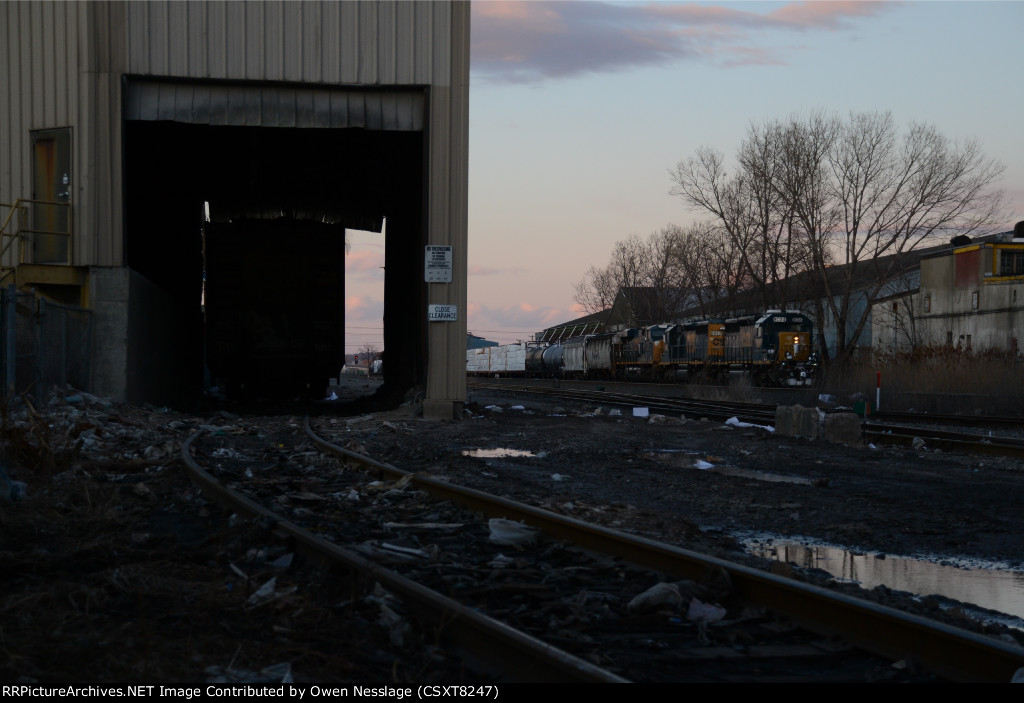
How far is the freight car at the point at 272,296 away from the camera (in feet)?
78.8

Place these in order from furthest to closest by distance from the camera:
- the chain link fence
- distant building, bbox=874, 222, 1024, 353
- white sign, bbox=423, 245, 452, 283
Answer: distant building, bbox=874, 222, 1024, 353 → white sign, bbox=423, 245, 452, 283 → the chain link fence

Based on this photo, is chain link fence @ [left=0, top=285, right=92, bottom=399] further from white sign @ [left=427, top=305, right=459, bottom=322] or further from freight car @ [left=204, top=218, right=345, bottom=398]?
freight car @ [left=204, top=218, right=345, bottom=398]

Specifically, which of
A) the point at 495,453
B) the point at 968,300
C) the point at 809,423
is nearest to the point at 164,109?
the point at 495,453

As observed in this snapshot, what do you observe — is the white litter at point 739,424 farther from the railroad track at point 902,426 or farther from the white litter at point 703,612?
the white litter at point 703,612

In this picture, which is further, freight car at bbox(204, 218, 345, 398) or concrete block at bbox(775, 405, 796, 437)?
freight car at bbox(204, 218, 345, 398)

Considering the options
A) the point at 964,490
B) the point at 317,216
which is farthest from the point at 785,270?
the point at 964,490

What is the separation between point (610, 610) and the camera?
4367mm

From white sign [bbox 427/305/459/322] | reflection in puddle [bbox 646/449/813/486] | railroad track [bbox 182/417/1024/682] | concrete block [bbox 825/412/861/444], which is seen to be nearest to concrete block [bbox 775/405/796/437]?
concrete block [bbox 825/412/861/444]

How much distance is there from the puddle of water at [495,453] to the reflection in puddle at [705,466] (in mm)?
1800

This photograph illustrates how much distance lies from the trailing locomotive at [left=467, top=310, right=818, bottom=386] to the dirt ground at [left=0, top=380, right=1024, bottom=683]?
20779mm

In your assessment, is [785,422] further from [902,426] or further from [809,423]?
[902,426]

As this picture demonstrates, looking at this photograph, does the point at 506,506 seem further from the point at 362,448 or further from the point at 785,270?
the point at 785,270

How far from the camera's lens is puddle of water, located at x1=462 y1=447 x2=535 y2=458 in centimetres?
1239

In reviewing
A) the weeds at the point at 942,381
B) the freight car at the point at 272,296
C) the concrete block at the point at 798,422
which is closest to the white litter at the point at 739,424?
the concrete block at the point at 798,422
